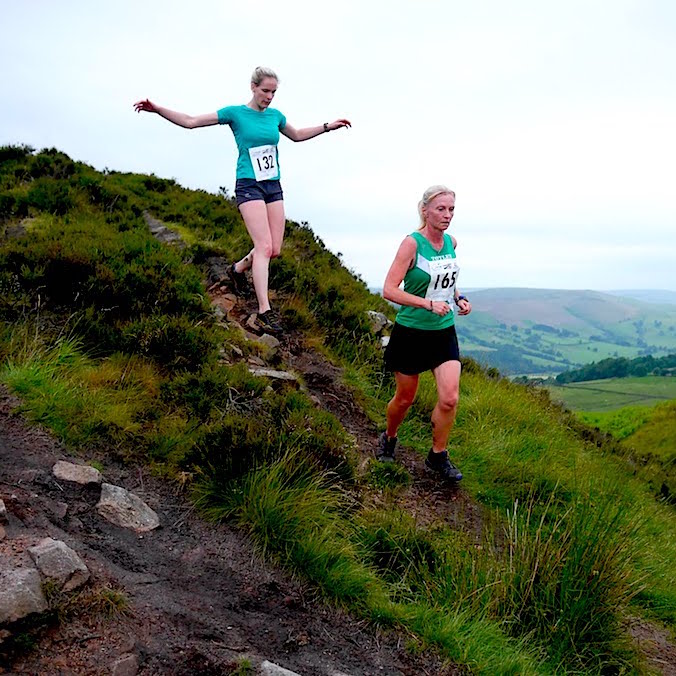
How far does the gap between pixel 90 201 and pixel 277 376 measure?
510 centimetres

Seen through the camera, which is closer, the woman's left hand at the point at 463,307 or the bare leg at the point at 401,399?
the woman's left hand at the point at 463,307

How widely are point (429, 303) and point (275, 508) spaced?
1855 millimetres

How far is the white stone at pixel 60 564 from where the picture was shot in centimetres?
293

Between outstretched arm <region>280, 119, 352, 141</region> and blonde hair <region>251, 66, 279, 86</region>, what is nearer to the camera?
blonde hair <region>251, 66, 279, 86</region>

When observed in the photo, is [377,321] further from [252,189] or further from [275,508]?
[275,508]

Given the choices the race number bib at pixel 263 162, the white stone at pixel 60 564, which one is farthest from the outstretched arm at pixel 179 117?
the white stone at pixel 60 564

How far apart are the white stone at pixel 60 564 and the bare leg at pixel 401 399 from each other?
9.77 feet

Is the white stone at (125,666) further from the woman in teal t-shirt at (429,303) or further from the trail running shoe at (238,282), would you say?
the trail running shoe at (238,282)

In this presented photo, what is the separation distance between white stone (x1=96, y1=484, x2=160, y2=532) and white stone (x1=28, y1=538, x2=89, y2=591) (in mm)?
697

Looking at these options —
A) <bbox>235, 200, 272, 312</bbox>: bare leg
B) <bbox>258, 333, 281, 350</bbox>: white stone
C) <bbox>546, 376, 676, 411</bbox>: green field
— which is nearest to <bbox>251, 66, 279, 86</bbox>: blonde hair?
<bbox>235, 200, 272, 312</bbox>: bare leg

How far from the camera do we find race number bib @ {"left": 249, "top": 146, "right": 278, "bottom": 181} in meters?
6.86

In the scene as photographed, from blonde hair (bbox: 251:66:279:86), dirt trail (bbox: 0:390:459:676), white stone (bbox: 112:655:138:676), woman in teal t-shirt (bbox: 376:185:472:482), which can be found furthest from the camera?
blonde hair (bbox: 251:66:279:86)

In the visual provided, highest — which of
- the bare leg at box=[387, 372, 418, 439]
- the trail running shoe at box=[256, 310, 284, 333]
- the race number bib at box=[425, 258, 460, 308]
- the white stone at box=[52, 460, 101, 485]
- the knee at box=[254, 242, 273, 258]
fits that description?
the knee at box=[254, 242, 273, 258]

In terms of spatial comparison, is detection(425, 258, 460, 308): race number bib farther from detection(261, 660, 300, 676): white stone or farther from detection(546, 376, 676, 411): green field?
detection(546, 376, 676, 411): green field
